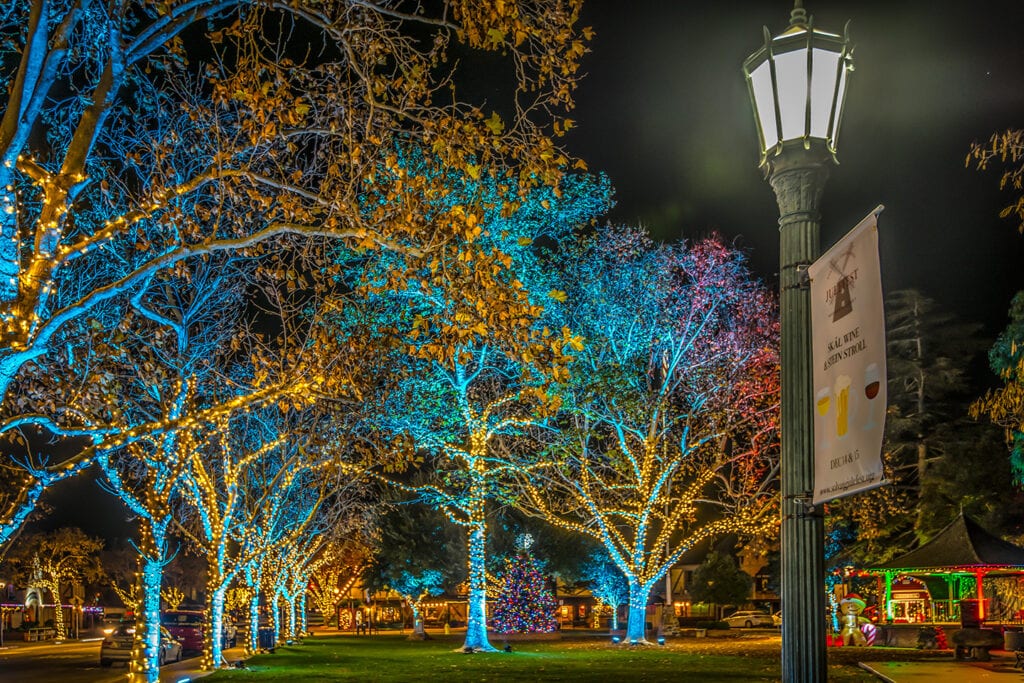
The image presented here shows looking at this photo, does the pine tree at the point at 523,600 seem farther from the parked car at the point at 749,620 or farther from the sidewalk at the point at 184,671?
the parked car at the point at 749,620

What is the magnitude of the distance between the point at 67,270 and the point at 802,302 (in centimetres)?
1519

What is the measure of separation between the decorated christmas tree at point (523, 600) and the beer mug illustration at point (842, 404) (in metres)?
38.3

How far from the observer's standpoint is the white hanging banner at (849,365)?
4449 mm

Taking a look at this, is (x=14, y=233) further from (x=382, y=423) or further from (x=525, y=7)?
(x=382, y=423)

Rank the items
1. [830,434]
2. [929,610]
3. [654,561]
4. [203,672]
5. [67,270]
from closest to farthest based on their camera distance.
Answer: [830,434], [67,270], [203,672], [654,561], [929,610]

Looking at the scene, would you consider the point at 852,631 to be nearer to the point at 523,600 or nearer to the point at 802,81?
Result: the point at 523,600

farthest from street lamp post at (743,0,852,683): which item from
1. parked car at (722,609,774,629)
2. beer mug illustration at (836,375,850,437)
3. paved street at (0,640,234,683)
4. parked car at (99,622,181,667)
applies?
parked car at (722,609,774,629)

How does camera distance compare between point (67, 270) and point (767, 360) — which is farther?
point (767, 360)

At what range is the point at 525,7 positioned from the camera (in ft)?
30.9

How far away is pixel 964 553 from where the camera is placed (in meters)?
31.9

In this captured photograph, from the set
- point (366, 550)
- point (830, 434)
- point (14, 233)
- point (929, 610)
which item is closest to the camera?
point (830, 434)

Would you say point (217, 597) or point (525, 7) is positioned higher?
point (525, 7)

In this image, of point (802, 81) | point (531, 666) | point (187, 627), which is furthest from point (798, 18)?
point (187, 627)

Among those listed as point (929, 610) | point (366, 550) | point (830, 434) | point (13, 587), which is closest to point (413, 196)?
point (830, 434)
